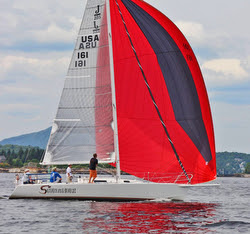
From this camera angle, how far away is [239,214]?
2286 centimetres

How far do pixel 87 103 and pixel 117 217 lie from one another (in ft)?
24.0

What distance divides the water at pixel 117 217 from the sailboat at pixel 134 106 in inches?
55.7

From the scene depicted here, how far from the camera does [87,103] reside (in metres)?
25.0

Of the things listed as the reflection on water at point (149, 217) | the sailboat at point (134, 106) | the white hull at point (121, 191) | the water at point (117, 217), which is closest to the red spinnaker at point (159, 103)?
the sailboat at point (134, 106)

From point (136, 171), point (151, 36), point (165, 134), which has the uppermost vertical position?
point (151, 36)

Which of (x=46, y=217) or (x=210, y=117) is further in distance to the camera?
(x=210, y=117)

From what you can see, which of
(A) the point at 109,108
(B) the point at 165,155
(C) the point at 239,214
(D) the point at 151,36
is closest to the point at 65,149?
(A) the point at 109,108

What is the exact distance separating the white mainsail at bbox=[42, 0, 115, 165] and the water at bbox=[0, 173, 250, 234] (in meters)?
2.53

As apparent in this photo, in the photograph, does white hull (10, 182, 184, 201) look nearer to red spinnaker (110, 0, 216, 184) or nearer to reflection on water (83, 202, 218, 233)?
reflection on water (83, 202, 218, 233)

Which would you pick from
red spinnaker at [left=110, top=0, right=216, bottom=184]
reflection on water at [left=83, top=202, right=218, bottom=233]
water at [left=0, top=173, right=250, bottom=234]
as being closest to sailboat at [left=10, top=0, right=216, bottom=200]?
red spinnaker at [left=110, top=0, right=216, bottom=184]

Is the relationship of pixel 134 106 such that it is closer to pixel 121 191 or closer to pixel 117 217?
pixel 121 191

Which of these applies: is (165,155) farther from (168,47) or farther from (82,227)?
(82,227)

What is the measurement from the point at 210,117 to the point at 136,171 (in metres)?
4.34

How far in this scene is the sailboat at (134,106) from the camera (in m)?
24.2
